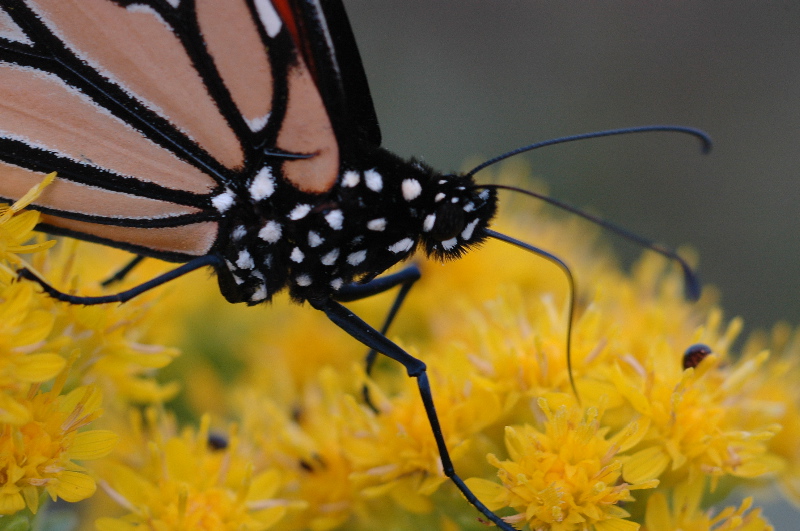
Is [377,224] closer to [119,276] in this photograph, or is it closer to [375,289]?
[375,289]

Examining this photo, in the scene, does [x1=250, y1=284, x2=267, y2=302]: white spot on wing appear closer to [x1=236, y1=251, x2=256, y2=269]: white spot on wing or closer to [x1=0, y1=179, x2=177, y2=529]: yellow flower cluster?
[x1=236, y1=251, x2=256, y2=269]: white spot on wing

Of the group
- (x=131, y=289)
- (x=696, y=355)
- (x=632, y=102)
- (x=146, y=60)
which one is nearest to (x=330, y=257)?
(x=131, y=289)

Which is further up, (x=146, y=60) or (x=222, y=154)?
(x=146, y=60)

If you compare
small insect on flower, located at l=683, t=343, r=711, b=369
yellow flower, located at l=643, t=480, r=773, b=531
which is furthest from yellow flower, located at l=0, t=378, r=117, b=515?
small insect on flower, located at l=683, t=343, r=711, b=369

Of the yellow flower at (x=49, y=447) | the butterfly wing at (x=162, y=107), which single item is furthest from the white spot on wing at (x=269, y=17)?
the yellow flower at (x=49, y=447)

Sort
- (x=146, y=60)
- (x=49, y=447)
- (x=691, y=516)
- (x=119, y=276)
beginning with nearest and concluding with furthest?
1. (x=49, y=447)
2. (x=691, y=516)
3. (x=146, y=60)
4. (x=119, y=276)

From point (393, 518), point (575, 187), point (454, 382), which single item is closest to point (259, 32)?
point (454, 382)
